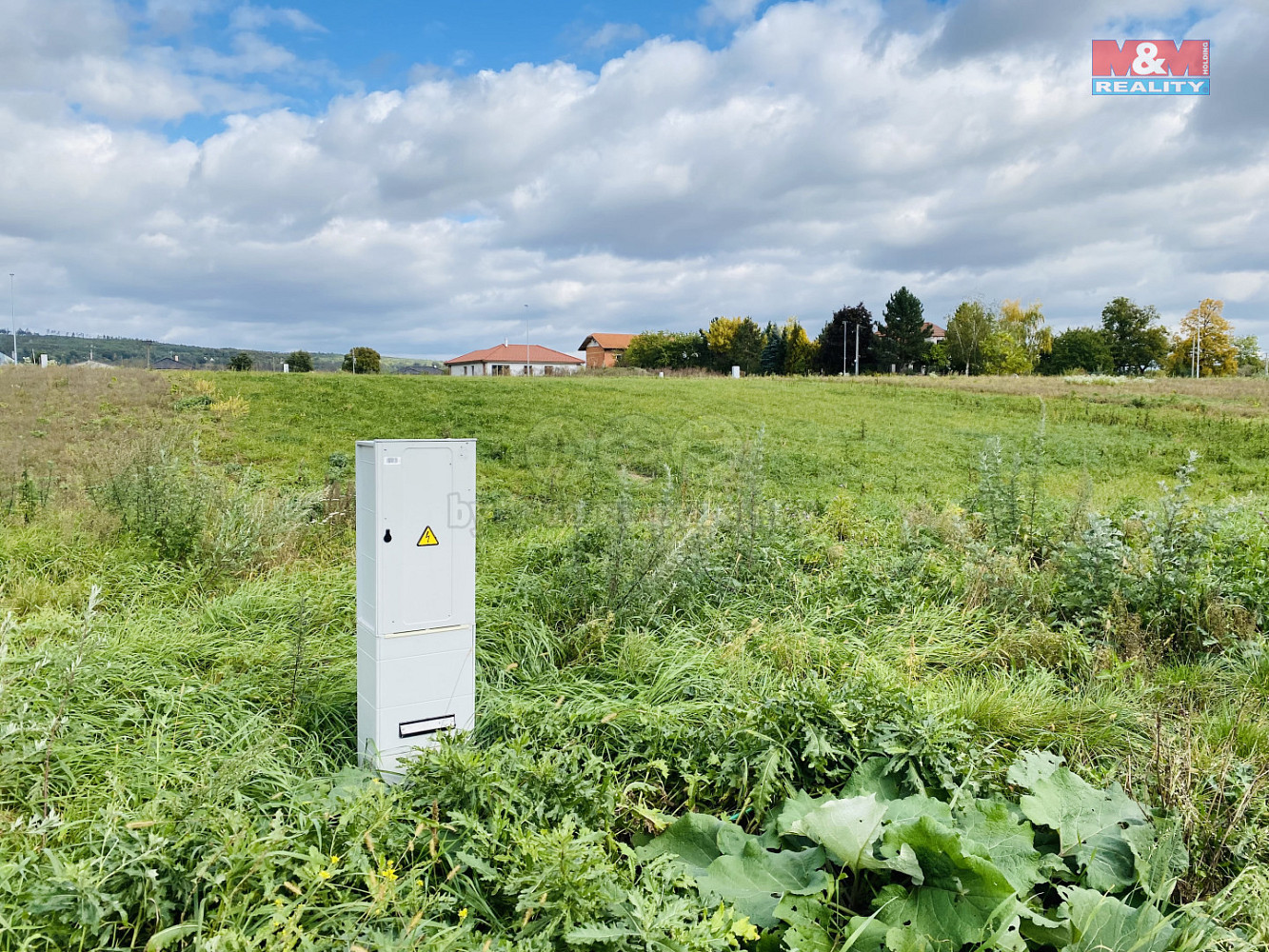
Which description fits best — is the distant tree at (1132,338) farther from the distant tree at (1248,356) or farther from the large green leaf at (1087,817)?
the large green leaf at (1087,817)

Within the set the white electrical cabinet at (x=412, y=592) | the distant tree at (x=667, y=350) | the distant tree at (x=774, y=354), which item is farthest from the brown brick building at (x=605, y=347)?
the white electrical cabinet at (x=412, y=592)

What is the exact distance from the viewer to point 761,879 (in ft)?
6.55

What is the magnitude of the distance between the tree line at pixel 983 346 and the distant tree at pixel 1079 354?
0.07 m

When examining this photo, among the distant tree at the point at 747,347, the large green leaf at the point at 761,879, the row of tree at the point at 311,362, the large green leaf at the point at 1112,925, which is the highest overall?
the distant tree at the point at 747,347

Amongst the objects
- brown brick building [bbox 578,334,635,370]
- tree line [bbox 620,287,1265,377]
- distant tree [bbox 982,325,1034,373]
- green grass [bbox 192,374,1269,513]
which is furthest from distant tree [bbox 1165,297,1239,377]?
brown brick building [bbox 578,334,635,370]

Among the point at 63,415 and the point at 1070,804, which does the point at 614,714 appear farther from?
the point at 63,415

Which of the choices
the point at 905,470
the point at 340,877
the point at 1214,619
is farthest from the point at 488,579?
the point at 905,470

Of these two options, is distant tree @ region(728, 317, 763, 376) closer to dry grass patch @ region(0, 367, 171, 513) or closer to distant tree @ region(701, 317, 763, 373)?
distant tree @ region(701, 317, 763, 373)

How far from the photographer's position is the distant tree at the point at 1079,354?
55.2m

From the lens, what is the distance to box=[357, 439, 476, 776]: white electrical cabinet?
249 cm

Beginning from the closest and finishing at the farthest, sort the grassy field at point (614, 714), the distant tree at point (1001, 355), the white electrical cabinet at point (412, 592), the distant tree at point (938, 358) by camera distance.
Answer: the grassy field at point (614, 714)
the white electrical cabinet at point (412, 592)
the distant tree at point (1001, 355)
the distant tree at point (938, 358)

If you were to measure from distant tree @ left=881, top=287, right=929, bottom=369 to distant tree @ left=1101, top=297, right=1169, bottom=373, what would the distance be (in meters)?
16.2

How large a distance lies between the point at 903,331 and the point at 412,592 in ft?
184

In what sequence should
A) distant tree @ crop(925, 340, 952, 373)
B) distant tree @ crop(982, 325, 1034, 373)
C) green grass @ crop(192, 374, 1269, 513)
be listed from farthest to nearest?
1. distant tree @ crop(925, 340, 952, 373)
2. distant tree @ crop(982, 325, 1034, 373)
3. green grass @ crop(192, 374, 1269, 513)
